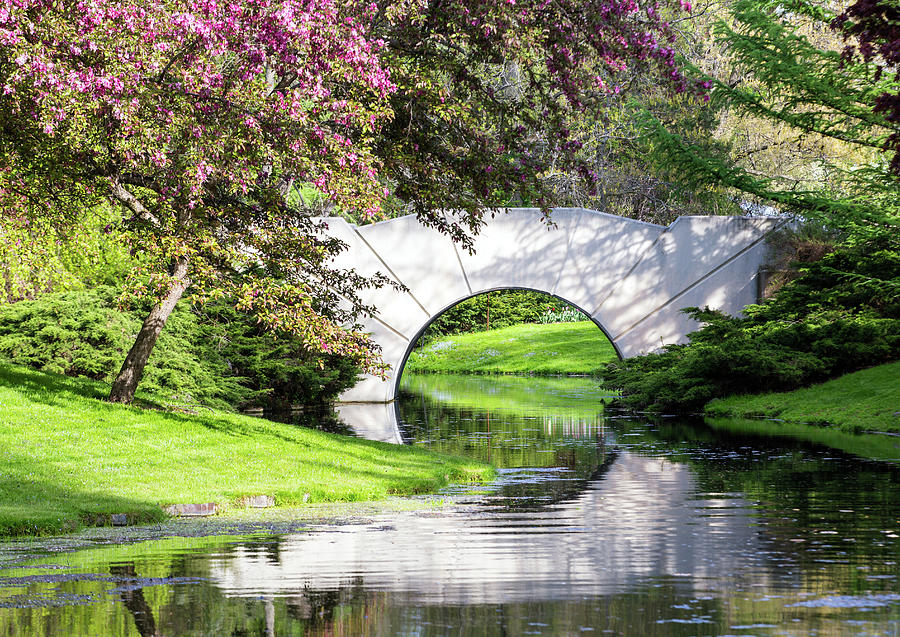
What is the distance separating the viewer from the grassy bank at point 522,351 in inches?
1834

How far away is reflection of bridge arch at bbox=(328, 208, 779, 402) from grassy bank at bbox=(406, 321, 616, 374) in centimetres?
1626

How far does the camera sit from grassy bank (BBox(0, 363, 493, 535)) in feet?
33.4

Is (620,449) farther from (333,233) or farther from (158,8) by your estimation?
(333,233)

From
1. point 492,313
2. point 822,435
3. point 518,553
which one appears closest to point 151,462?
point 518,553

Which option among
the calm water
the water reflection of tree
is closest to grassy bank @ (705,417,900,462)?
the calm water

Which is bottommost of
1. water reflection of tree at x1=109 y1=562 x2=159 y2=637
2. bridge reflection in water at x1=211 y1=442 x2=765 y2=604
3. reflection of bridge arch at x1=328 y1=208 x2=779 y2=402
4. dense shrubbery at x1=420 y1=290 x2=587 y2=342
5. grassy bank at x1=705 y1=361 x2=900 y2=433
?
water reflection of tree at x1=109 y1=562 x2=159 y2=637

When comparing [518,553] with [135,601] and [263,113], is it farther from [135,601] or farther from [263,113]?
[263,113]

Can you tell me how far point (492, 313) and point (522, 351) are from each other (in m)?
9.86

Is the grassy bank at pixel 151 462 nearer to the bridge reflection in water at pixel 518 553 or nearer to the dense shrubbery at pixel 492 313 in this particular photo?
the bridge reflection in water at pixel 518 553

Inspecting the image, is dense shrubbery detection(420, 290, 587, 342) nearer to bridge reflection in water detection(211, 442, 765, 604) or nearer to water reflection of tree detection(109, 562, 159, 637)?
bridge reflection in water detection(211, 442, 765, 604)

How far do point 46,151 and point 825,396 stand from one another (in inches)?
629

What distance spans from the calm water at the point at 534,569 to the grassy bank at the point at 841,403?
7204mm

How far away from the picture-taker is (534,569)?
7.05 meters

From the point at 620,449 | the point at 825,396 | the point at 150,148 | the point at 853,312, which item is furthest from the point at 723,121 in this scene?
the point at 150,148
